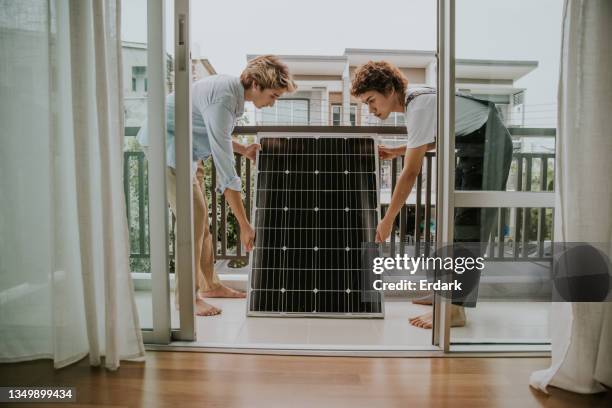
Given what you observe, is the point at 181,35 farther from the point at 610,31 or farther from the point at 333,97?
the point at 333,97

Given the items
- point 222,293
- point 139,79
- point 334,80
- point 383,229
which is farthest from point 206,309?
point 334,80

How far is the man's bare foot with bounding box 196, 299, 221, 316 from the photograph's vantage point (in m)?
2.23

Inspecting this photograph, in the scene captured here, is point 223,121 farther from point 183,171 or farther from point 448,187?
point 448,187

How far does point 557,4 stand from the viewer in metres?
1.61

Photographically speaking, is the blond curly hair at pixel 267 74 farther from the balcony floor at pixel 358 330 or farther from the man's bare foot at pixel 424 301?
the man's bare foot at pixel 424 301

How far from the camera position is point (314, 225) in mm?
2375

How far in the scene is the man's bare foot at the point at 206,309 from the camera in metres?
2.23

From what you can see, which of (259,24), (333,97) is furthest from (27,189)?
(333,97)

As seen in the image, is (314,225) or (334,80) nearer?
(314,225)

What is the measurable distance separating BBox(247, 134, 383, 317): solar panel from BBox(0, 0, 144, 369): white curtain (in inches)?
35.8

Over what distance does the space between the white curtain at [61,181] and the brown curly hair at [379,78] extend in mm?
1273

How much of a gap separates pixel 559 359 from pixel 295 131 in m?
1.86

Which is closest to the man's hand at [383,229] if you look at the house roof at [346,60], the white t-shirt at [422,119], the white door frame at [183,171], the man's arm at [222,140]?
the white t-shirt at [422,119]

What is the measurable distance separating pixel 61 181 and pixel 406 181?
1.63 meters
